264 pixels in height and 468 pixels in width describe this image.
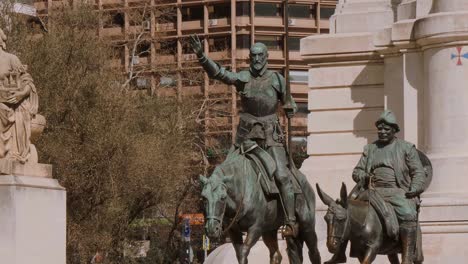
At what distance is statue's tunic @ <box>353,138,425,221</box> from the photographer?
21.3 m

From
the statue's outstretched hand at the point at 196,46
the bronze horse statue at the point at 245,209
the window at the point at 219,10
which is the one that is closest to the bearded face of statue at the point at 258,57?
the statue's outstretched hand at the point at 196,46

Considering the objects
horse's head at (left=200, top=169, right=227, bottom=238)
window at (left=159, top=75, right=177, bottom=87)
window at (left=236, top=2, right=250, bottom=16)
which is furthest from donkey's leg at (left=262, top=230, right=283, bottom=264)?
window at (left=236, top=2, right=250, bottom=16)

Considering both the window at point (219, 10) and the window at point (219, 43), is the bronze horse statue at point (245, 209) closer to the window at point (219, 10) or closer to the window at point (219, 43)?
the window at point (219, 43)

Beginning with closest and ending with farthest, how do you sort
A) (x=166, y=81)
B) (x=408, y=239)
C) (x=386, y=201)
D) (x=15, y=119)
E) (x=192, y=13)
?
(x=15, y=119)
(x=408, y=239)
(x=386, y=201)
(x=166, y=81)
(x=192, y=13)

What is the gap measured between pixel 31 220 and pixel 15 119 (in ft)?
4.60

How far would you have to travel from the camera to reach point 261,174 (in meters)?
20.5

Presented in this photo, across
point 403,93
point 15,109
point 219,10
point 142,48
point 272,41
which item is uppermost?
point 219,10

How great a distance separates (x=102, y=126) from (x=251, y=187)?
2142 cm

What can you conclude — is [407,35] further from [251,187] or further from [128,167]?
[128,167]

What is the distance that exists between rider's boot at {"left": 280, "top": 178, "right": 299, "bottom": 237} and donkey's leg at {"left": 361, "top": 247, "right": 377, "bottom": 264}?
1013 mm

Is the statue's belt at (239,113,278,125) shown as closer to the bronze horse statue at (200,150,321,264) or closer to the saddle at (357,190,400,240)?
the bronze horse statue at (200,150,321,264)

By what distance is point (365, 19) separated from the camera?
30.3 metres

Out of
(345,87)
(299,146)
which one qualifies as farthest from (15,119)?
(299,146)

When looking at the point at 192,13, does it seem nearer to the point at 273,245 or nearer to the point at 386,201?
the point at 386,201
